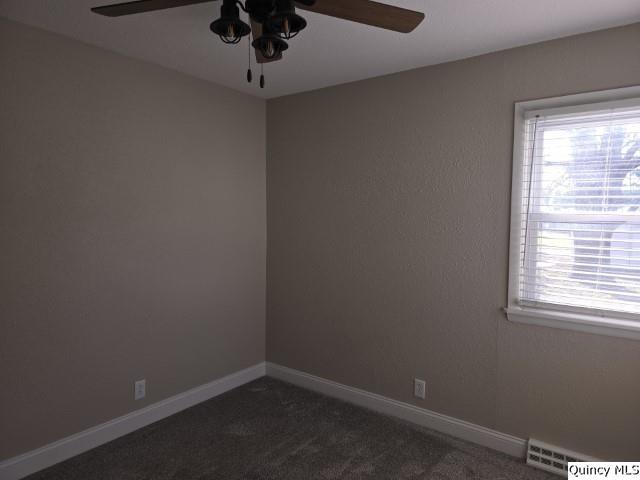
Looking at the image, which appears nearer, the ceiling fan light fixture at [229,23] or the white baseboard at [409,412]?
the ceiling fan light fixture at [229,23]

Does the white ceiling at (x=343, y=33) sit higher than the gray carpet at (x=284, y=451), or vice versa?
the white ceiling at (x=343, y=33)

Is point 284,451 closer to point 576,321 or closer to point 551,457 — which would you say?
point 551,457

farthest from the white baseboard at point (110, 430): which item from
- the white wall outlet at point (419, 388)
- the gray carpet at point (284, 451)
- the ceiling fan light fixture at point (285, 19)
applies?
the ceiling fan light fixture at point (285, 19)

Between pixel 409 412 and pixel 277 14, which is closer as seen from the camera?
pixel 277 14

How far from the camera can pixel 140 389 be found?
284 centimetres

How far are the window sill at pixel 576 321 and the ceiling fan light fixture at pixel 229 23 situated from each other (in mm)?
2109

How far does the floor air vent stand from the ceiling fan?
2.38 meters

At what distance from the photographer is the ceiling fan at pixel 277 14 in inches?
54.2

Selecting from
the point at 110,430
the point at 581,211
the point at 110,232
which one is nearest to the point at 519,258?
the point at 581,211

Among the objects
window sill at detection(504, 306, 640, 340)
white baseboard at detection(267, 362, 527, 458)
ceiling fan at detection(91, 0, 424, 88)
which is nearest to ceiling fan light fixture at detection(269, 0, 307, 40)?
ceiling fan at detection(91, 0, 424, 88)

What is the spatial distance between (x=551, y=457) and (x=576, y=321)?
2.63 feet

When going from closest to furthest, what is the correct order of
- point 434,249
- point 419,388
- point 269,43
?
point 269,43, point 434,249, point 419,388

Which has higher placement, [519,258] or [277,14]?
[277,14]

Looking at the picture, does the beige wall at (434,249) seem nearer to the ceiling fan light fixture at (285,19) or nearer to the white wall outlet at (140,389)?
the white wall outlet at (140,389)
